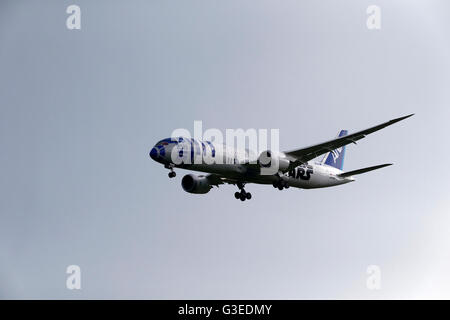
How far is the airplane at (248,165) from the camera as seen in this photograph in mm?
47812

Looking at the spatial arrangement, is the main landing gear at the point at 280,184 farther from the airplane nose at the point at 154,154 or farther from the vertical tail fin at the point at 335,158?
the airplane nose at the point at 154,154

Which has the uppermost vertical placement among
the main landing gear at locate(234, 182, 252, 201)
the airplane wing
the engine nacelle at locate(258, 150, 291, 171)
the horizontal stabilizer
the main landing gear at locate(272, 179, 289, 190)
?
the airplane wing

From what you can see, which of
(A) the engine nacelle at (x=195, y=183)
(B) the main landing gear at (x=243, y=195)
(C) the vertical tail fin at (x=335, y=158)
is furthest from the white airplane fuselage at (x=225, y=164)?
(C) the vertical tail fin at (x=335, y=158)

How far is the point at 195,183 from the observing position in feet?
183

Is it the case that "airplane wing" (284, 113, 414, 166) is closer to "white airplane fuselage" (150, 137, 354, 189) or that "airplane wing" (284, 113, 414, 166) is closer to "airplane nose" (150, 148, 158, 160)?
"white airplane fuselage" (150, 137, 354, 189)

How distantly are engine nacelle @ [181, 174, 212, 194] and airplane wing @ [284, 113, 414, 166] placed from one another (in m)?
8.09

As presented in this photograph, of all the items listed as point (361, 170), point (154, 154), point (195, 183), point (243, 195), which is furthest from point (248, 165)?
point (361, 170)

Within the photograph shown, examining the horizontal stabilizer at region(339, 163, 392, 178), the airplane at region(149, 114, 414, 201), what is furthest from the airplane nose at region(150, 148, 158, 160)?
the horizontal stabilizer at region(339, 163, 392, 178)

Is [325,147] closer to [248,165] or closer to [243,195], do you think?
[248,165]

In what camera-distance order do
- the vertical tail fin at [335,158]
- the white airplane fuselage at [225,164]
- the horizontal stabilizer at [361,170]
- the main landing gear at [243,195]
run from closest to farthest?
the white airplane fuselage at [225,164] → the horizontal stabilizer at [361,170] → the main landing gear at [243,195] → the vertical tail fin at [335,158]

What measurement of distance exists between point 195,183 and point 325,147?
11751 mm

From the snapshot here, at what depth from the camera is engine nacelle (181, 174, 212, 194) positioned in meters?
55.9

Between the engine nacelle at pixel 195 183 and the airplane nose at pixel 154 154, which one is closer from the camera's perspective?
the airplane nose at pixel 154 154
